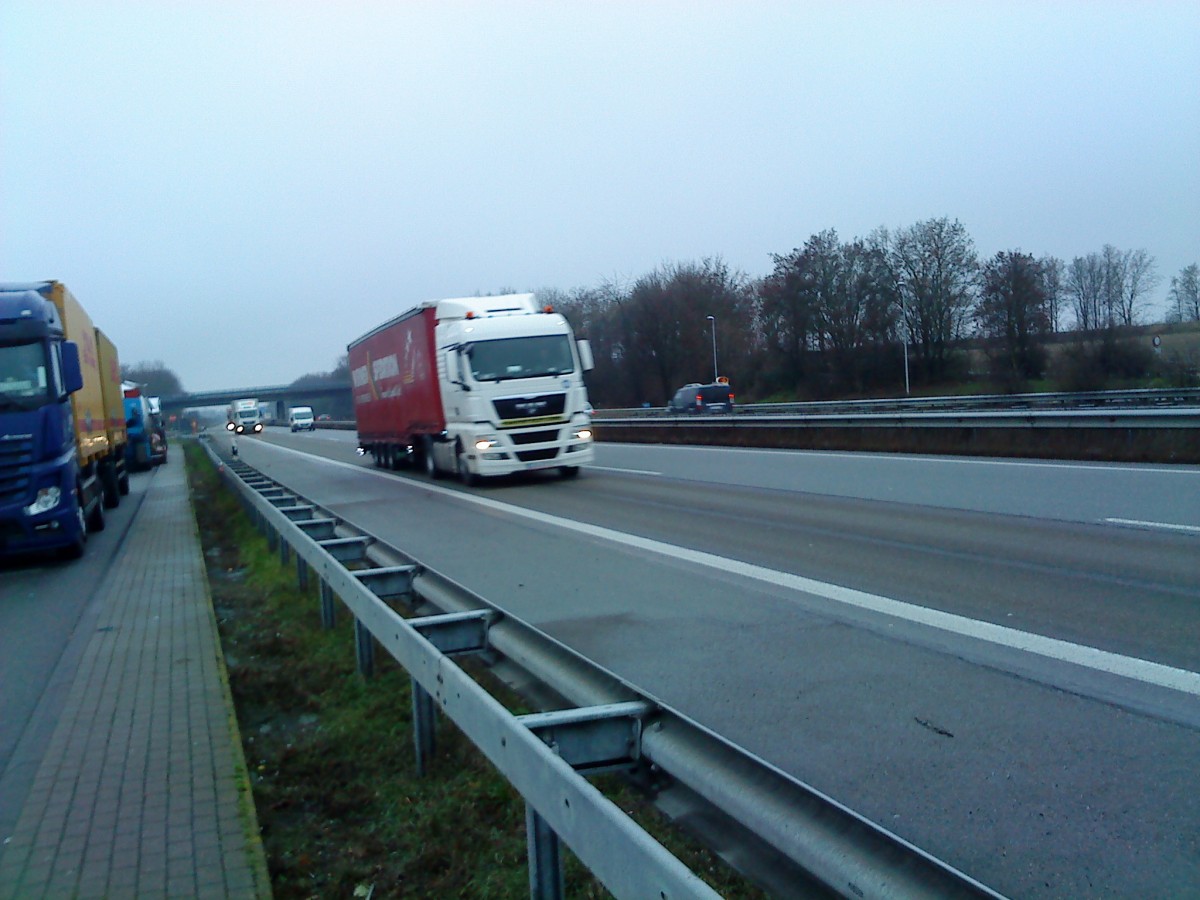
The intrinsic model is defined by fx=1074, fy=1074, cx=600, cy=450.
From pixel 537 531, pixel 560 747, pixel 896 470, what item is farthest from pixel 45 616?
pixel 896 470

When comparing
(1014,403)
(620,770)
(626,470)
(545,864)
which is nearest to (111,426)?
(626,470)

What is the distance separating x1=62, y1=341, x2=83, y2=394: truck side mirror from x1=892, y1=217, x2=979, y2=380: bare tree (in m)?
47.5

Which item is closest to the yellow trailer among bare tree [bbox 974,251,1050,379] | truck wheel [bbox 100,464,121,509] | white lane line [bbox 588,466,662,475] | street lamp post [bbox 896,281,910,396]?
truck wheel [bbox 100,464,121,509]

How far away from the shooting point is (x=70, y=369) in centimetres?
1555

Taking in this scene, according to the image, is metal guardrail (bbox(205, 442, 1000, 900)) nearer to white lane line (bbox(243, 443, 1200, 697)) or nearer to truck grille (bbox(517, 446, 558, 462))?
white lane line (bbox(243, 443, 1200, 697))

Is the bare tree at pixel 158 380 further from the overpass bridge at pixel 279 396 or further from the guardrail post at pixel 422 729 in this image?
the guardrail post at pixel 422 729

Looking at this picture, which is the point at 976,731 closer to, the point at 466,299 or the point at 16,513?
the point at 16,513

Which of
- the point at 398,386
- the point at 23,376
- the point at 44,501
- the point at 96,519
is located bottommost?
the point at 96,519

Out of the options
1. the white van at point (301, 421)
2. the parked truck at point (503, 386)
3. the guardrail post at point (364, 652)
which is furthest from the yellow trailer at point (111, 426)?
the white van at point (301, 421)

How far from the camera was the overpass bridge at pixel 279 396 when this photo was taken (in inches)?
4532

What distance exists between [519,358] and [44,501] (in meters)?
9.17

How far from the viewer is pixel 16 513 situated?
14.7m

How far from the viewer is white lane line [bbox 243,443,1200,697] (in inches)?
243

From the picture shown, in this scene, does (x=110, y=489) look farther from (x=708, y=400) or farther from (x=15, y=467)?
(x=708, y=400)
